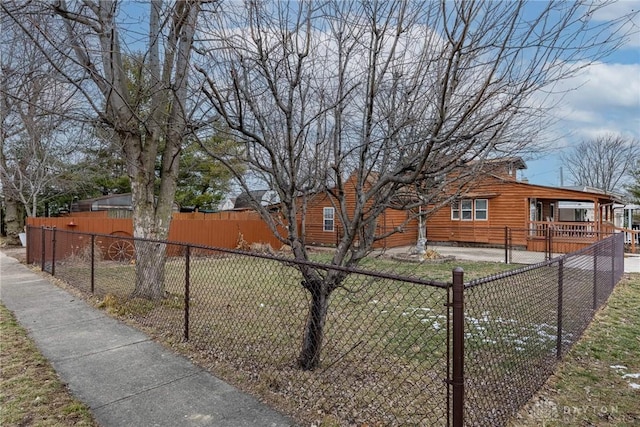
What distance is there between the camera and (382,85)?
131 inches

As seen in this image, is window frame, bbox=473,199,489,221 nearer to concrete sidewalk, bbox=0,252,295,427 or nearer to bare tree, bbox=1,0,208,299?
bare tree, bbox=1,0,208,299

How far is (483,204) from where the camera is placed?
1777 centimetres

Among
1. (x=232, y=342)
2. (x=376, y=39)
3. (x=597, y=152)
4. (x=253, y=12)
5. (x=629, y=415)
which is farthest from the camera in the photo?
(x=597, y=152)

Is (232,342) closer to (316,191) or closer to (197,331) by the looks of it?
(197,331)

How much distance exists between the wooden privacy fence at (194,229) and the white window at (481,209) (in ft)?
29.5

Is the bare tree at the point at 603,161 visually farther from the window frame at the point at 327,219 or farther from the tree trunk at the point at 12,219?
the tree trunk at the point at 12,219

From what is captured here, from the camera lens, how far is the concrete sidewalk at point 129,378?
250 cm

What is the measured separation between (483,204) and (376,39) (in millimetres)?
16437

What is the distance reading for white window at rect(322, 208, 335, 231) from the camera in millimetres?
18609

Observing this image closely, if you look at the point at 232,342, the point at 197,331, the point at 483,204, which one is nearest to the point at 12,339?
the point at 197,331

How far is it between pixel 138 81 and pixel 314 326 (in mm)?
4319

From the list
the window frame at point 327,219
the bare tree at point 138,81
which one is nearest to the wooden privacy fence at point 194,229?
the window frame at point 327,219

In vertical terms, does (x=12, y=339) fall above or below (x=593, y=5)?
below

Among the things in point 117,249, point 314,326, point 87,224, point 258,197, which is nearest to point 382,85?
point 258,197
